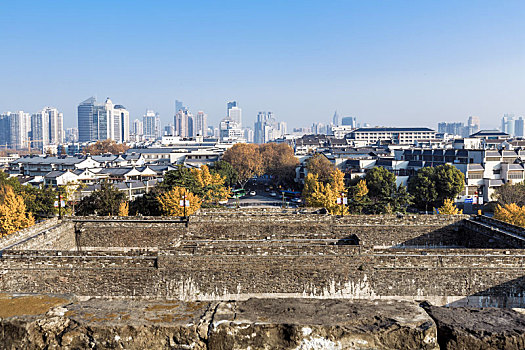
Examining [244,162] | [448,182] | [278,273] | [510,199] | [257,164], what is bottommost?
[510,199]

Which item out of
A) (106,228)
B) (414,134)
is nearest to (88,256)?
(106,228)

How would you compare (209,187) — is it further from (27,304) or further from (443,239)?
(27,304)

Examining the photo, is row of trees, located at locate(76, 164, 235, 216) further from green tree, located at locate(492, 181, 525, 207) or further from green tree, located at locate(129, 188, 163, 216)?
green tree, located at locate(492, 181, 525, 207)

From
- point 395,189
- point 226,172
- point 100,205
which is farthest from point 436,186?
point 100,205

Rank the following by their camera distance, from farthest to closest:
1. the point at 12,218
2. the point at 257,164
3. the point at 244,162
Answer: the point at 257,164, the point at 244,162, the point at 12,218

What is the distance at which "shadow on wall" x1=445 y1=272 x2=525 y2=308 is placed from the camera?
1694 centimetres

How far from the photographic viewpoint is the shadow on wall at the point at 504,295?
1694 cm

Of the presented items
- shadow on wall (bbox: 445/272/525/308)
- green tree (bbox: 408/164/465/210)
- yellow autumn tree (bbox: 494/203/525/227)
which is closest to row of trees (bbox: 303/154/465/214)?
green tree (bbox: 408/164/465/210)

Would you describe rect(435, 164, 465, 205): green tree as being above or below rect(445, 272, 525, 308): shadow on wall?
above

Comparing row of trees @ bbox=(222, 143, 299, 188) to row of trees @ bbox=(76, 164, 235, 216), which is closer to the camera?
row of trees @ bbox=(76, 164, 235, 216)

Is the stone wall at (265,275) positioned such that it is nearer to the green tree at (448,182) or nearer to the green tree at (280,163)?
the green tree at (448,182)

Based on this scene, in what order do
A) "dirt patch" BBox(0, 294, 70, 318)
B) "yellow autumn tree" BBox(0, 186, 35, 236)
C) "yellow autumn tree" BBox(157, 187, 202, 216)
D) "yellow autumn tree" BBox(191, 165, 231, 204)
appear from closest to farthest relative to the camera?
"dirt patch" BBox(0, 294, 70, 318)
"yellow autumn tree" BBox(0, 186, 35, 236)
"yellow autumn tree" BBox(157, 187, 202, 216)
"yellow autumn tree" BBox(191, 165, 231, 204)

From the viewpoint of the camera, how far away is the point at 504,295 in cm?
1702

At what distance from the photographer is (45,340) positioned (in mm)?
4902
